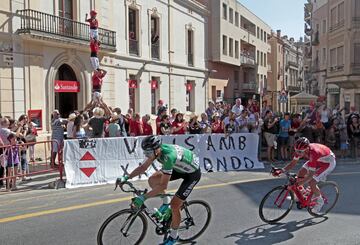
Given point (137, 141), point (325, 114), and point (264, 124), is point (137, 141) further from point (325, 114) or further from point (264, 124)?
point (325, 114)

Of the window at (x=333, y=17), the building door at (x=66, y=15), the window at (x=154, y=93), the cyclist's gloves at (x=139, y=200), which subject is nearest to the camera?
the cyclist's gloves at (x=139, y=200)

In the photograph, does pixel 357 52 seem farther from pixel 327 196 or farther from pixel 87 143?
pixel 327 196

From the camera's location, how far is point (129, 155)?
1059cm

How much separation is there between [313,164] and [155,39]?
2193 cm

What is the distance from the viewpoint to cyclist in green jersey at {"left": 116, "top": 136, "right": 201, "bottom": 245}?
504 centimetres

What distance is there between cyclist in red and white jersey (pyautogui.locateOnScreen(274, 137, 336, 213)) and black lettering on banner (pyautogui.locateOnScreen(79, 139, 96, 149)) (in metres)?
5.07

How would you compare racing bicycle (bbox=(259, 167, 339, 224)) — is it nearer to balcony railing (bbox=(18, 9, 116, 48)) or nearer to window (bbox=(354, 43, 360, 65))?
balcony railing (bbox=(18, 9, 116, 48))

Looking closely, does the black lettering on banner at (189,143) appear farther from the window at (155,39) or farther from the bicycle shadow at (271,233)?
the window at (155,39)

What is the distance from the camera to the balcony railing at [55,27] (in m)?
15.8

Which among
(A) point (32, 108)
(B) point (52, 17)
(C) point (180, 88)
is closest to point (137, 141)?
(A) point (32, 108)

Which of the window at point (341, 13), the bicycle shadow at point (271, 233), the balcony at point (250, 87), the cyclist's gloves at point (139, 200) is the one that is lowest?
the bicycle shadow at point (271, 233)

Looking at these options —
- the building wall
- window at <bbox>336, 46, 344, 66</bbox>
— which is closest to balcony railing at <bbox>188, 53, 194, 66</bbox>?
the building wall

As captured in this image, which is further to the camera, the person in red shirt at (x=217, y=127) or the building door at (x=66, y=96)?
the building door at (x=66, y=96)

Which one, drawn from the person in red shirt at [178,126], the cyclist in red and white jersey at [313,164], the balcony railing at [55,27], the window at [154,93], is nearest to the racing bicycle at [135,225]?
the cyclist in red and white jersey at [313,164]
